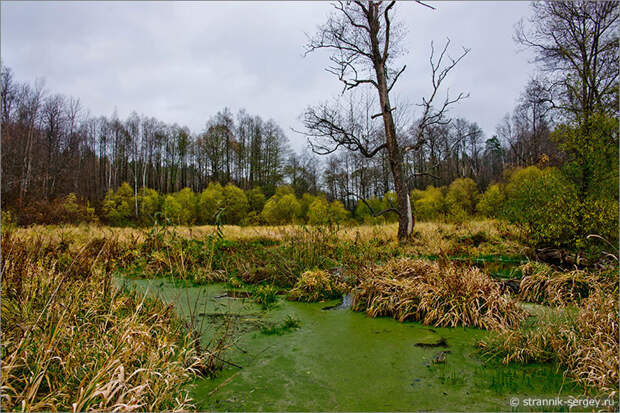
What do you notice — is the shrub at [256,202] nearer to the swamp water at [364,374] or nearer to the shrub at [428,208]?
the shrub at [428,208]

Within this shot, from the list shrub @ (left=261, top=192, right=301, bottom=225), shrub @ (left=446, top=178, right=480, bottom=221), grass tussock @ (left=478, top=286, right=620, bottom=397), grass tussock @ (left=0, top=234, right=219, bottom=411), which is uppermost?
shrub @ (left=446, top=178, right=480, bottom=221)

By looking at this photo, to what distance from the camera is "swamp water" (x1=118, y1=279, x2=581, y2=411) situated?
6.54 ft

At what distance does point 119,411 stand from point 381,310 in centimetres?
314

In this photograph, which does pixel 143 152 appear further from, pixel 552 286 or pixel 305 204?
pixel 552 286

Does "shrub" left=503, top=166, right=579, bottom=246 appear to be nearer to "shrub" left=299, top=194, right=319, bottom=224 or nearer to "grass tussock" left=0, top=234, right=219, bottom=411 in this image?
"grass tussock" left=0, top=234, right=219, bottom=411

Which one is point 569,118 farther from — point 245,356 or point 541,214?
point 245,356

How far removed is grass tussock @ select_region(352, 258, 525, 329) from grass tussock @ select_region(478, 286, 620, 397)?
43 centimetres

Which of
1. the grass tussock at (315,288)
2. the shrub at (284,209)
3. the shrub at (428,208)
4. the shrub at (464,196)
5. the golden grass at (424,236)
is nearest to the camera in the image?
the grass tussock at (315,288)

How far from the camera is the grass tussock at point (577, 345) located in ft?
6.93

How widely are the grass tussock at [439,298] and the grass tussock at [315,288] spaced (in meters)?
0.52

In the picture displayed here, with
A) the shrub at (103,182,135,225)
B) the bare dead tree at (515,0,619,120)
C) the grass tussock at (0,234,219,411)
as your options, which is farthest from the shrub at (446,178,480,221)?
the shrub at (103,182,135,225)

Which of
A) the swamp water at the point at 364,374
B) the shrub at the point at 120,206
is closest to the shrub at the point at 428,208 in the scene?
the swamp water at the point at 364,374

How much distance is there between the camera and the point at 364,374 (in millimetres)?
2395

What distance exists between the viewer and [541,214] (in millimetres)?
5855
